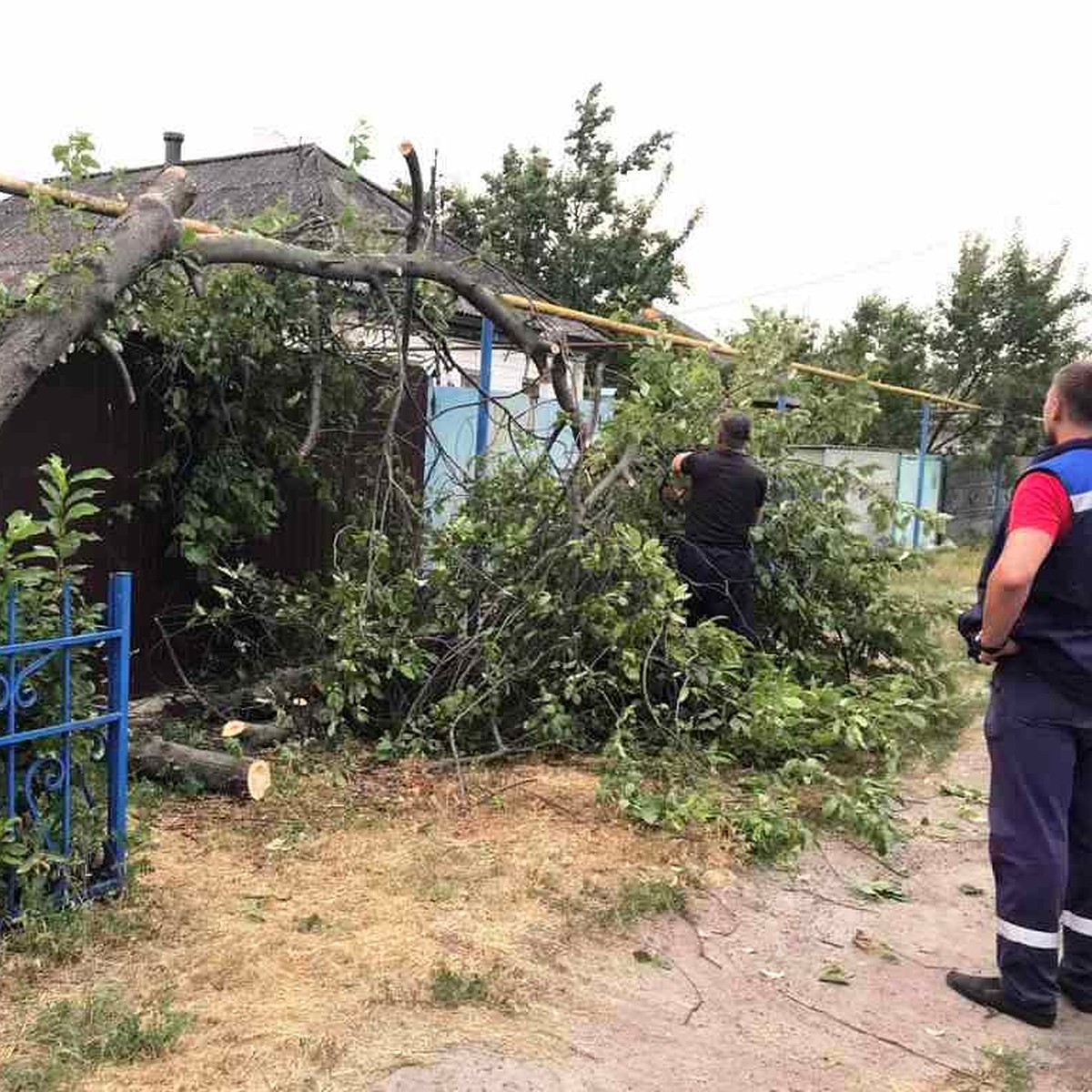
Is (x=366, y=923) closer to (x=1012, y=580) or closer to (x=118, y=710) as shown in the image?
(x=118, y=710)

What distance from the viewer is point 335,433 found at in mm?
6152

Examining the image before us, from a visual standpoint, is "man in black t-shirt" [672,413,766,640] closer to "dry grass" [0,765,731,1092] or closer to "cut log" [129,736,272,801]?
"dry grass" [0,765,731,1092]

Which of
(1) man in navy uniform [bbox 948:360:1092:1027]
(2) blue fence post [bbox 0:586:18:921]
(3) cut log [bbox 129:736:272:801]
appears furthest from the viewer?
(3) cut log [bbox 129:736:272:801]

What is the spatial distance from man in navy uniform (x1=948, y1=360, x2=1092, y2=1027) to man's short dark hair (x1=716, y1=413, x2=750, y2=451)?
8.93 ft

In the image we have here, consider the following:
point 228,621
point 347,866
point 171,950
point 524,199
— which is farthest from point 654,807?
point 524,199

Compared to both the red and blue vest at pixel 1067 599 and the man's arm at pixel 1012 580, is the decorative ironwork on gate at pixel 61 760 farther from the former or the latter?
the red and blue vest at pixel 1067 599

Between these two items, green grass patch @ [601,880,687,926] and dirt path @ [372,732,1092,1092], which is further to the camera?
green grass patch @ [601,880,687,926]

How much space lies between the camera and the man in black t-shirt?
19.1 ft

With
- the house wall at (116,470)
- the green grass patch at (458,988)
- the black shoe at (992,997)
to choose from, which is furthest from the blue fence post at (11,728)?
the black shoe at (992,997)

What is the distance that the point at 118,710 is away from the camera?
3289 millimetres

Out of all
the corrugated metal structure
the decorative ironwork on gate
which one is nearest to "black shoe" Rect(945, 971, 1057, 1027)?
the decorative ironwork on gate

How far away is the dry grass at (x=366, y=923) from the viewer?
8.66 feet

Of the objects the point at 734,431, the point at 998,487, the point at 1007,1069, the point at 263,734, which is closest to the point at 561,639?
the point at 263,734

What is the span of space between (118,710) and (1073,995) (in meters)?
2.92
